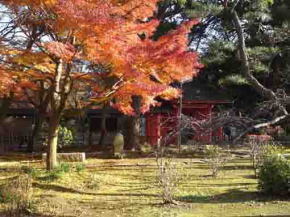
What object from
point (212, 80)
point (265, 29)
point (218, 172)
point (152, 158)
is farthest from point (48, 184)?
point (212, 80)

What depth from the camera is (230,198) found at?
13.1 m

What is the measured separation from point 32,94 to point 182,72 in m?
11.9

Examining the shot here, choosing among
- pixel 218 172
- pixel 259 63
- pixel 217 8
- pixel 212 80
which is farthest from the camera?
pixel 212 80

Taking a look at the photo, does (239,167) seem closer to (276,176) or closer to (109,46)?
(276,176)

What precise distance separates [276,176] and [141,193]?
12.4 feet

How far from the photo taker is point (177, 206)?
39.2ft

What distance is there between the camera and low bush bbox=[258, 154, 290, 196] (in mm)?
12711

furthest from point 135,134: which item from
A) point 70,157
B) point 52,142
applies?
point 52,142

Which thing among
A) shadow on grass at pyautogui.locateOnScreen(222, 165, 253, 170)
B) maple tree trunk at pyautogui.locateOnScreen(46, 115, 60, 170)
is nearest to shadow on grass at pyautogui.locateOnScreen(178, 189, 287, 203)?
shadow on grass at pyautogui.locateOnScreen(222, 165, 253, 170)

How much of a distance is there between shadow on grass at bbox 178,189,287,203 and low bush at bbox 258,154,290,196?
8.8 inches

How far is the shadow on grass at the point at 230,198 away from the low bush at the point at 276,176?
224 millimetres

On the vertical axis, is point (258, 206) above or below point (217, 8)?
below

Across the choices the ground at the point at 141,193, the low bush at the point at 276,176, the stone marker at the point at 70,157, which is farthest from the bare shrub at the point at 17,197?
the stone marker at the point at 70,157

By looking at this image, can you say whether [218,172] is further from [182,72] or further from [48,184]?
[48,184]
